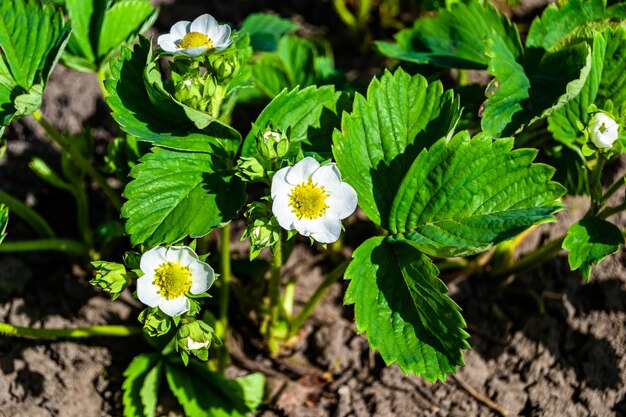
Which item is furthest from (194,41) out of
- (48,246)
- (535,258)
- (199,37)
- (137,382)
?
(535,258)

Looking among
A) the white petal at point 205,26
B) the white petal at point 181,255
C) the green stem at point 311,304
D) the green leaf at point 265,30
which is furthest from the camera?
the green leaf at point 265,30

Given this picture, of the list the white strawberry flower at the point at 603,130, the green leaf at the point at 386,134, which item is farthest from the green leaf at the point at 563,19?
the green leaf at the point at 386,134

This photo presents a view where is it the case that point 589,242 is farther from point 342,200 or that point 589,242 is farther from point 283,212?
point 283,212

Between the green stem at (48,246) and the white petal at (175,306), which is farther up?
the white petal at (175,306)

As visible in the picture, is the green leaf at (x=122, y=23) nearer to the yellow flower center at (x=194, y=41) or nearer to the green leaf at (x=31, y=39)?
the green leaf at (x=31, y=39)

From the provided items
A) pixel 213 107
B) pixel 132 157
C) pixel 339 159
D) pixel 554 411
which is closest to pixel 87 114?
pixel 132 157

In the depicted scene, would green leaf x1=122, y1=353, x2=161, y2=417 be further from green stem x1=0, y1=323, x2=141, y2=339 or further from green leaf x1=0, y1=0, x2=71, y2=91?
green leaf x1=0, y1=0, x2=71, y2=91
